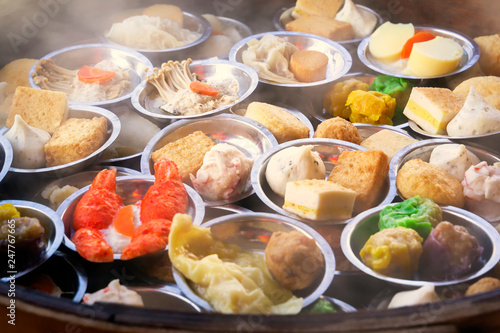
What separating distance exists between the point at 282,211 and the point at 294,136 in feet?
2.67

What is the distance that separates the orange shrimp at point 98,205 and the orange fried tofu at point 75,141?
39 centimetres

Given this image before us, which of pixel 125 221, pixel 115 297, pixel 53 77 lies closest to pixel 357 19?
pixel 53 77

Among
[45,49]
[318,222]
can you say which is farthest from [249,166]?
[45,49]

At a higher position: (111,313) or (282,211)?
(111,313)

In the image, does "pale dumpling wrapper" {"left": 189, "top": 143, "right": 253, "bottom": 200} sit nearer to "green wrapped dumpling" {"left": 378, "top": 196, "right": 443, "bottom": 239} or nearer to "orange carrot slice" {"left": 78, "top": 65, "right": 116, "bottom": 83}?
"green wrapped dumpling" {"left": 378, "top": 196, "right": 443, "bottom": 239}

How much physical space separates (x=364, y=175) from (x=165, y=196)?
104 cm

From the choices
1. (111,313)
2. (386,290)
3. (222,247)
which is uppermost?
(111,313)

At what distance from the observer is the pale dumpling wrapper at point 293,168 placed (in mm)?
2458

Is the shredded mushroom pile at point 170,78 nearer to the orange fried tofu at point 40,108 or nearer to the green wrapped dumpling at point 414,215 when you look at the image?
the orange fried tofu at point 40,108

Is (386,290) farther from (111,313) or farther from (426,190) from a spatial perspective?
(111,313)

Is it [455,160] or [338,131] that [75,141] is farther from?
[455,160]

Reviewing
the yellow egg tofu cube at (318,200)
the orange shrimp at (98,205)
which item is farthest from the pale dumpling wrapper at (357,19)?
the orange shrimp at (98,205)

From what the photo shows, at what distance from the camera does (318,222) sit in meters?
2.28

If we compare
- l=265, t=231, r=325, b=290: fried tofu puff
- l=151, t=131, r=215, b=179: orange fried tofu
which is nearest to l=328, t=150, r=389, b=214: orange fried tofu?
l=265, t=231, r=325, b=290: fried tofu puff
